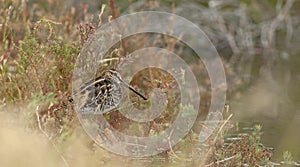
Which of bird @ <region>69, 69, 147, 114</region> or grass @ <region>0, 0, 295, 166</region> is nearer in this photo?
grass @ <region>0, 0, 295, 166</region>

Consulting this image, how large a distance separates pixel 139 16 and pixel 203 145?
1.39m

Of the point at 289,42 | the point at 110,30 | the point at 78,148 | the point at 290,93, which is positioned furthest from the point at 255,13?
the point at 78,148

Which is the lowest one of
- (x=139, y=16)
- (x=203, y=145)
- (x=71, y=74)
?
(x=203, y=145)

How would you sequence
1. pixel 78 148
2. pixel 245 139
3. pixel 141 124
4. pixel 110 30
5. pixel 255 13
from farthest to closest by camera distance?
pixel 255 13 → pixel 110 30 → pixel 141 124 → pixel 245 139 → pixel 78 148

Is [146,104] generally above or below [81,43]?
below

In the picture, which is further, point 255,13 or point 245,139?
point 255,13

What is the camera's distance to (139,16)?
428cm

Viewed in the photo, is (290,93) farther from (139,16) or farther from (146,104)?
(146,104)

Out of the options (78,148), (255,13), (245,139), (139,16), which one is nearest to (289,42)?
(255,13)

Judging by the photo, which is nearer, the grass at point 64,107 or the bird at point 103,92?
the grass at point 64,107

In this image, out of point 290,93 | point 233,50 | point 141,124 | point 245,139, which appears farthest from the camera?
point 233,50

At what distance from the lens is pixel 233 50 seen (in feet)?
16.6

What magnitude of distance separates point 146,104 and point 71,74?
1.21ft

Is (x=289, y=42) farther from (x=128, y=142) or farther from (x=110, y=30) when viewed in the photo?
(x=128, y=142)
